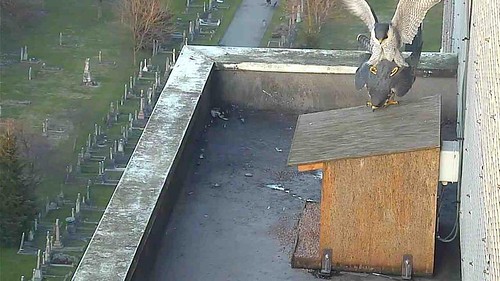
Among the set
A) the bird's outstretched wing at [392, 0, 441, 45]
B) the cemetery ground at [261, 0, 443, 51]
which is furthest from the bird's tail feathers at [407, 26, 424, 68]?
the cemetery ground at [261, 0, 443, 51]

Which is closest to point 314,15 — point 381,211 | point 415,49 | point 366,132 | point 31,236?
point 31,236

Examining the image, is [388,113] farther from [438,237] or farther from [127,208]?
[127,208]

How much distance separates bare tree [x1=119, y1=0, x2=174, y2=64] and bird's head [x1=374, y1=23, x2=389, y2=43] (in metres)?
34.9

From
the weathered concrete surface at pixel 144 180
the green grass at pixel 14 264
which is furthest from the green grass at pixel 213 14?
the weathered concrete surface at pixel 144 180

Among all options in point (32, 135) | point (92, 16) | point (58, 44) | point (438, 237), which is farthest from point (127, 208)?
point (92, 16)

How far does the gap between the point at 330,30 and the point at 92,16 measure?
10.3 m

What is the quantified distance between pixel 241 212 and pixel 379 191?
7.64ft

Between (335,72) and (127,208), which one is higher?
(335,72)

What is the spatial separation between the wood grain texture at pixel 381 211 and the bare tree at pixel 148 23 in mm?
36484

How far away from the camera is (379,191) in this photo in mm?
11695

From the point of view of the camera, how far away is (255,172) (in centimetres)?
1474

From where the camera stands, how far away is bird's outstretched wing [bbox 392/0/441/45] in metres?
13.8

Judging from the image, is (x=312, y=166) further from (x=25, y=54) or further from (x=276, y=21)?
(x=276, y=21)

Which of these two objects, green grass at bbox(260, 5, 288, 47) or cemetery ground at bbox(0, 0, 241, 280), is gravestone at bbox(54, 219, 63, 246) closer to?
cemetery ground at bbox(0, 0, 241, 280)
